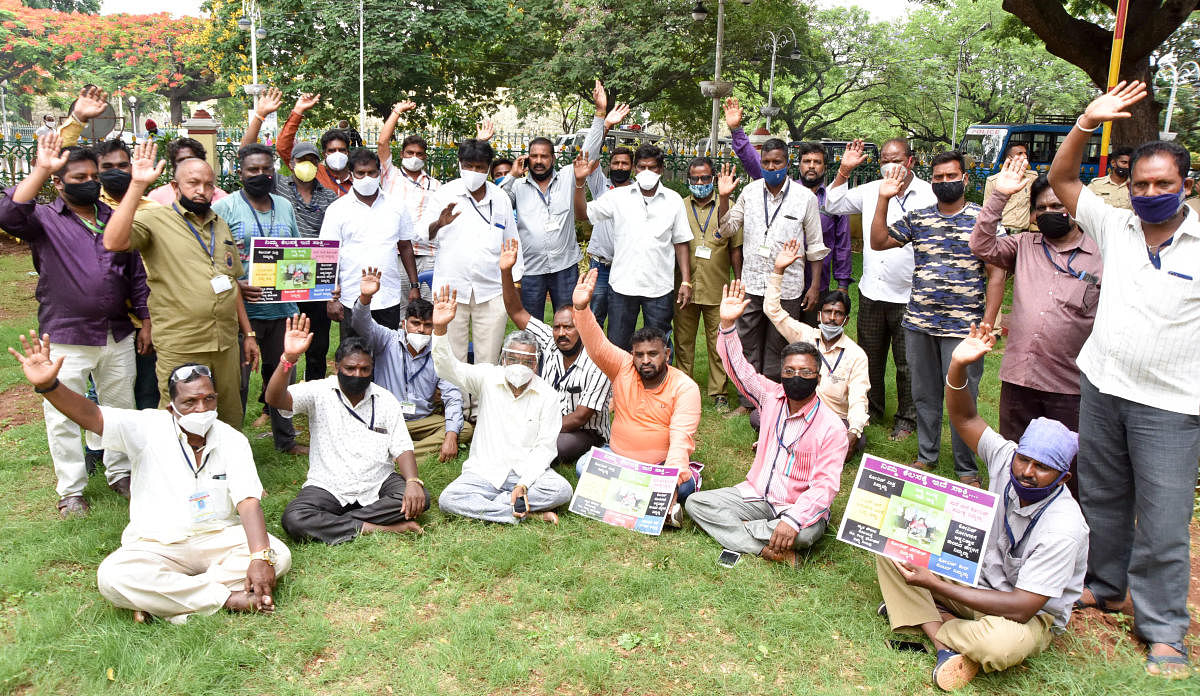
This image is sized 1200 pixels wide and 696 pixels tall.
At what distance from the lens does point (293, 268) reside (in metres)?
6.31

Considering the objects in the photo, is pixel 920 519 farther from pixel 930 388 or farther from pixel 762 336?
pixel 762 336

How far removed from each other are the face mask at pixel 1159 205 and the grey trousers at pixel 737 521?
253cm

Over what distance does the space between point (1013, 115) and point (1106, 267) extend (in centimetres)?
4423

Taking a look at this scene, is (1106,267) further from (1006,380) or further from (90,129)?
(90,129)

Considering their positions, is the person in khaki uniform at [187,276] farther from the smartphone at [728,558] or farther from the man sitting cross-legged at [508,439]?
the smartphone at [728,558]

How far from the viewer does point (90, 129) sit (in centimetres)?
1272

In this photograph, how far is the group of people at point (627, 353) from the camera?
A: 4.09 meters

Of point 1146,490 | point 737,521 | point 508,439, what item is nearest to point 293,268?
point 508,439

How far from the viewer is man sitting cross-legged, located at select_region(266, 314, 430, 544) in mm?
5332

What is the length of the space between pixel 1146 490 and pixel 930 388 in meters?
2.41

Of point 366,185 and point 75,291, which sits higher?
point 366,185

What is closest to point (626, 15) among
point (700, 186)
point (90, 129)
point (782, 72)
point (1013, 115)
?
point (782, 72)

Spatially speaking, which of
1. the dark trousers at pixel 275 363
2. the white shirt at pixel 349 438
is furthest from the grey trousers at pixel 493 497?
the dark trousers at pixel 275 363

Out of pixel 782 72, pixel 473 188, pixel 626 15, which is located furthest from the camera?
pixel 782 72
